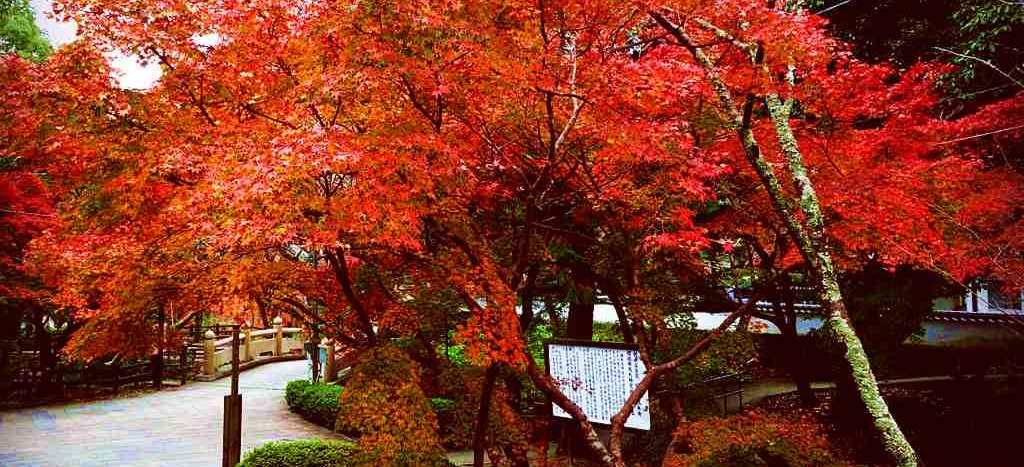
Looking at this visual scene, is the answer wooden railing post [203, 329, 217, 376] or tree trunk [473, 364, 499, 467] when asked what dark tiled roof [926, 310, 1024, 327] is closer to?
tree trunk [473, 364, 499, 467]

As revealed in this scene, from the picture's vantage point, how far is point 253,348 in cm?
2502

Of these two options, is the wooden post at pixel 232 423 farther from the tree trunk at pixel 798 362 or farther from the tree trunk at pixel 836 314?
the tree trunk at pixel 798 362

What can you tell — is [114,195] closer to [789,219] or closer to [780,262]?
[789,219]

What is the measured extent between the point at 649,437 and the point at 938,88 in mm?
8237

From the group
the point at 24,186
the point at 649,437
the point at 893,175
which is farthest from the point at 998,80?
the point at 24,186

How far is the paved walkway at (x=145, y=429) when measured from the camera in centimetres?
1270

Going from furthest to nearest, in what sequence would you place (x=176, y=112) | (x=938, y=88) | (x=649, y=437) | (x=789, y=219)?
(x=649, y=437), (x=938, y=88), (x=176, y=112), (x=789, y=219)

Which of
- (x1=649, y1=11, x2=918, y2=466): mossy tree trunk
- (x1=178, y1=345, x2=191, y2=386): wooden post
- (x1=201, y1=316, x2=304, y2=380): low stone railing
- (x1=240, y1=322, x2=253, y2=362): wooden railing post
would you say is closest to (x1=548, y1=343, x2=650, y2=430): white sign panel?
(x1=649, y1=11, x2=918, y2=466): mossy tree trunk

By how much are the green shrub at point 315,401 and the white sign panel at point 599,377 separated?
723 cm

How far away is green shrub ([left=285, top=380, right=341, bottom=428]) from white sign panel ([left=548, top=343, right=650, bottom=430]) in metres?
7.23

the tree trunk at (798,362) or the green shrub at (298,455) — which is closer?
the green shrub at (298,455)

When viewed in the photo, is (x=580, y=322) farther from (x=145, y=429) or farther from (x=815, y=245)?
(x=145, y=429)

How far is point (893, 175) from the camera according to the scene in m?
9.38

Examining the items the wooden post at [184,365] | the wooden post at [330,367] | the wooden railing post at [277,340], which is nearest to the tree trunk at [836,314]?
the wooden post at [330,367]
